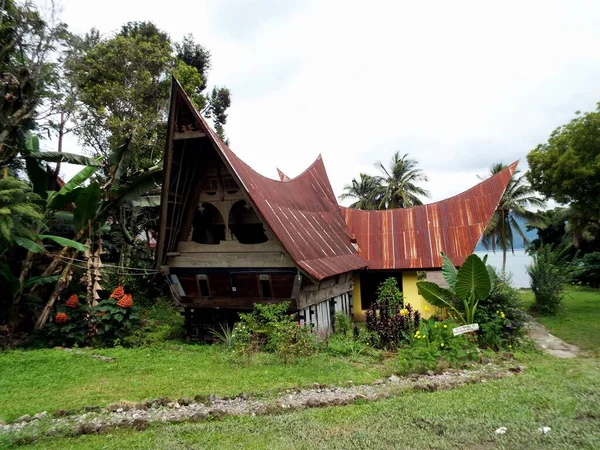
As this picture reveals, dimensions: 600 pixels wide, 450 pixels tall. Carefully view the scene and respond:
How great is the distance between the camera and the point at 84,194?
11.2m

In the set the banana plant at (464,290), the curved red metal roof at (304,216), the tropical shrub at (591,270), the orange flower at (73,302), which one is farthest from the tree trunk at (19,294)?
the tropical shrub at (591,270)

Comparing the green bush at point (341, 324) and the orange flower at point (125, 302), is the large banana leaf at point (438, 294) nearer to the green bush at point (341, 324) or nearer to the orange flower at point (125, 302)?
the green bush at point (341, 324)

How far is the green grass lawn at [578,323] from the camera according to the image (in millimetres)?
11645

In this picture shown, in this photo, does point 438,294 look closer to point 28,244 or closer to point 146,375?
point 146,375

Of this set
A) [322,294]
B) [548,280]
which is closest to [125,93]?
[322,294]

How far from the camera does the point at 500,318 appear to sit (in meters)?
10.3

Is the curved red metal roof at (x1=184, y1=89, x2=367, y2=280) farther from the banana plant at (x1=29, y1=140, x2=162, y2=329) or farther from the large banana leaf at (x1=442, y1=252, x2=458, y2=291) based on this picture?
the banana plant at (x1=29, y1=140, x2=162, y2=329)

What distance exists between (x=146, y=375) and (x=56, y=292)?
5423 millimetres

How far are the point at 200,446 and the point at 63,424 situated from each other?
211cm

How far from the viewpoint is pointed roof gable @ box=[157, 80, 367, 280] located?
Result: 9.98m

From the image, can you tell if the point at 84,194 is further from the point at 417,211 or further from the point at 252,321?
the point at 417,211

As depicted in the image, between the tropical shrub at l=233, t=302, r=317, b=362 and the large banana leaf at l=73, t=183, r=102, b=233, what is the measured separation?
5385 millimetres

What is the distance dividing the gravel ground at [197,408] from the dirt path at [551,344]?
433 cm

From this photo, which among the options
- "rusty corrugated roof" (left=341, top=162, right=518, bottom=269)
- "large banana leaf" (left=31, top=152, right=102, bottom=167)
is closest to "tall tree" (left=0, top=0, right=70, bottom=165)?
"large banana leaf" (left=31, top=152, right=102, bottom=167)
